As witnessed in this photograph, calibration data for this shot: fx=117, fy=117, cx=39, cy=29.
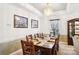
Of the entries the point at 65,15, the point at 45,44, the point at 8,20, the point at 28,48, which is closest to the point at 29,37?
the point at 28,48

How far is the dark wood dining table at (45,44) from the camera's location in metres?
1.95

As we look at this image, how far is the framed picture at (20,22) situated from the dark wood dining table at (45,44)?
32cm

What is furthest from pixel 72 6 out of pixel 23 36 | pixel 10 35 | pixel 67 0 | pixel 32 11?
pixel 10 35

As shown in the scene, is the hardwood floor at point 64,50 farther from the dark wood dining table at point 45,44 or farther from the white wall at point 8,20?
the white wall at point 8,20

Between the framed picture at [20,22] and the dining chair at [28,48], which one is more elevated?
the framed picture at [20,22]

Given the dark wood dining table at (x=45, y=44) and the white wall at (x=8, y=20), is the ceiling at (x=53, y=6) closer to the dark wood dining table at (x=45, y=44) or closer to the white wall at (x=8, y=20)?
the white wall at (x=8, y=20)

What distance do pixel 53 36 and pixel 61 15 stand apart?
1.24ft

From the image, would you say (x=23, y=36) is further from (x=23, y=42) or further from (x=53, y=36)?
(x=53, y=36)

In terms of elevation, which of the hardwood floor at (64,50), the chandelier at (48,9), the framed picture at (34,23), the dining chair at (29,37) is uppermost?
the chandelier at (48,9)

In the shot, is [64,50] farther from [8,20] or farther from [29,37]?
[8,20]

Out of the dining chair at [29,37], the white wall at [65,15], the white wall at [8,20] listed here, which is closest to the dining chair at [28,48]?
the dining chair at [29,37]

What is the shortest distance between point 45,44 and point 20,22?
57cm

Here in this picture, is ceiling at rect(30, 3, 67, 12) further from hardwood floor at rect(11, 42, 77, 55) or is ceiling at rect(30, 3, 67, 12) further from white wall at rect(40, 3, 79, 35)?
hardwood floor at rect(11, 42, 77, 55)

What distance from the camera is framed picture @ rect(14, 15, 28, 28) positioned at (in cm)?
196
